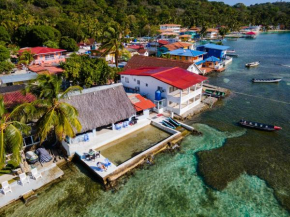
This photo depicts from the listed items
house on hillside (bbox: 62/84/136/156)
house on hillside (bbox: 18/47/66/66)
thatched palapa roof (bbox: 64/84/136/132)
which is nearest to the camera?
house on hillside (bbox: 62/84/136/156)

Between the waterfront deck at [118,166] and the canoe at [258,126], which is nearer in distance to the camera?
the waterfront deck at [118,166]

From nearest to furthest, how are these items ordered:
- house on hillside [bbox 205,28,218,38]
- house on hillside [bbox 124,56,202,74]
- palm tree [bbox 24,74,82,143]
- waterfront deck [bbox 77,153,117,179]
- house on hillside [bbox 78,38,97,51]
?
palm tree [bbox 24,74,82,143] < waterfront deck [bbox 77,153,117,179] < house on hillside [bbox 124,56,202,74] < house on hillside [bbox 78,38,97,51] < house on hillside [bbox 205,28,218,38]

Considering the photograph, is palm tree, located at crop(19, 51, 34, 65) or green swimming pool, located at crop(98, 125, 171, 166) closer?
green swimming pool, located at crop(98, 125, 171, 166)

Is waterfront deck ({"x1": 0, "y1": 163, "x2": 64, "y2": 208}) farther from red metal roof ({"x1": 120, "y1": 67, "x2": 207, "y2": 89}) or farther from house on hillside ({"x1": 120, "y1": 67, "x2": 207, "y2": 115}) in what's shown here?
red metal roof ({"x1": 120, "y1": 67, "x2": 207, "y2": 89})

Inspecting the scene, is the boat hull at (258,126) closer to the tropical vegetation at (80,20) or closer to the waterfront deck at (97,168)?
the waterfront deck at (97,168)

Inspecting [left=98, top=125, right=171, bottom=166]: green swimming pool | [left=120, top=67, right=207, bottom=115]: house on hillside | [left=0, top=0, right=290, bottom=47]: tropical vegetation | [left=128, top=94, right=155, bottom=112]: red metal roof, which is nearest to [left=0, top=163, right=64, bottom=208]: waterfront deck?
[left=98, top=125, right=171, bottom=166]: green swimming pool

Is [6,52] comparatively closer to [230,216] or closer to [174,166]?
[174,166]

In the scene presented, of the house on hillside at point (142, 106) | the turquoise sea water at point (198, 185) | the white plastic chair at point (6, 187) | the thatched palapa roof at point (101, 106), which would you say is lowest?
the turquoise sea water at point (198, 185)

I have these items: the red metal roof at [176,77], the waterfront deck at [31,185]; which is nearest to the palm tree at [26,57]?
the red metal roof at [176,77]
